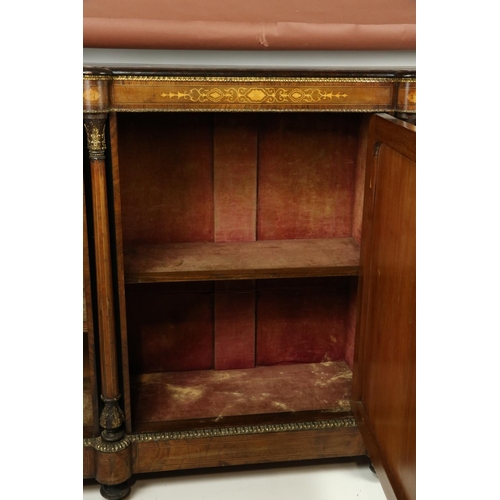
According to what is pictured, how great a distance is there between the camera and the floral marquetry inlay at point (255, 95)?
1.31 meters

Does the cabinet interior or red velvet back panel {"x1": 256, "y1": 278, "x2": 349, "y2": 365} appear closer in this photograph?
the cabinet interior

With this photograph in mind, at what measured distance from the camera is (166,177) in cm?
163

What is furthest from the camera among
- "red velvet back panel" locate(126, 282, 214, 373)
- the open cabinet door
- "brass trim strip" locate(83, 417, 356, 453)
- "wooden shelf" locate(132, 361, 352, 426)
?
"red velvet back panel" locate(126, 282, 214, 373)

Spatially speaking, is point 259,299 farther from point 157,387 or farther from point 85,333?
point 85,333

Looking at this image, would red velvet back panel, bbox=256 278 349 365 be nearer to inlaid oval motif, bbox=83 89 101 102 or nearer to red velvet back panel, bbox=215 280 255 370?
red velvet back panel, bbox=215 280 255 370

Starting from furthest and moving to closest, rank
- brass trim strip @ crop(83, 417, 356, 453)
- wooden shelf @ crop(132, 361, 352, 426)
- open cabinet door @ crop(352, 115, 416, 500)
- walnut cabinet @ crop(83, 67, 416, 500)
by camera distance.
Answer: wooden shelf @ crop(132, 361, 352, 426) < brass trim strip @ crop(83, 417, 356, 453) < walnut cabinet @ crop(83, 67, 416, 500) < open cabinet door @ crop(352, 115, 416, 500)

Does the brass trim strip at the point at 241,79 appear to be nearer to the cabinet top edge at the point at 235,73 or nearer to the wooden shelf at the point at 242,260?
the cabinet top edge at the point at 235,73

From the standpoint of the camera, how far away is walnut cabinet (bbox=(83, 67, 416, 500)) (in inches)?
49.8

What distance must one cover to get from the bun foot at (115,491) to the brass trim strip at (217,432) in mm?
86

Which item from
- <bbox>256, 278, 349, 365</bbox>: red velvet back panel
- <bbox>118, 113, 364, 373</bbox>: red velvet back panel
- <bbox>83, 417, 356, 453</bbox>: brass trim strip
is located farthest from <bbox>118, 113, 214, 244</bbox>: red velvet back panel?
<bbox>83, 417, 356, 453</bbox>: brass trim strip

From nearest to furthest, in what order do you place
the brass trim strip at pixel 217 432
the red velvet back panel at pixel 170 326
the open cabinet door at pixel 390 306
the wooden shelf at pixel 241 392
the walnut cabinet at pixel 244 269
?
the open cabinet door at pixel 390 306
the walnut cabinet at pixel 244 269
the brass trim strip at pixel 217 432
the wooden shelf at pixel 241 392
the red velvet back panel at pixel 170 326

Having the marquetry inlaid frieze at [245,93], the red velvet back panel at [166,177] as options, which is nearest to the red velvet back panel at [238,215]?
the red velvet back panel at [166,177]

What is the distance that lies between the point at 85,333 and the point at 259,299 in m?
0.45

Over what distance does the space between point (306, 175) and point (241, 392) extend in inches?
20.9
